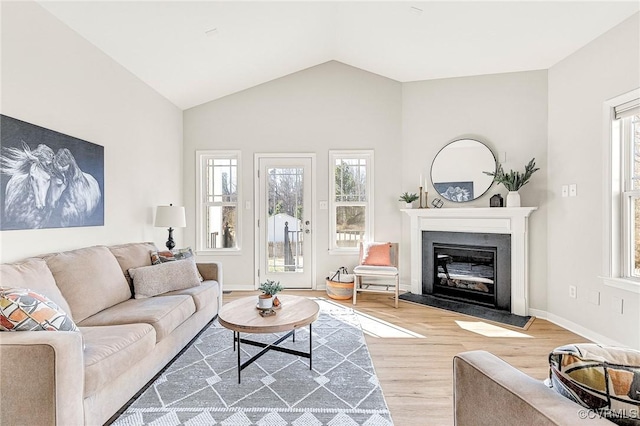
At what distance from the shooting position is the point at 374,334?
120 inches

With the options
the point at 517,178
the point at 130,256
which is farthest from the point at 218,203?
the point at 517,178

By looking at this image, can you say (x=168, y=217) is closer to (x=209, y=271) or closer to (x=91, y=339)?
(x=209, y=271)

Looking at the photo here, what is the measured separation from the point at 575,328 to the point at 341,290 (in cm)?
245

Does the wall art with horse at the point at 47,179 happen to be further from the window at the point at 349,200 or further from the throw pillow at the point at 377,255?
the throw pillow at the point at 377,255

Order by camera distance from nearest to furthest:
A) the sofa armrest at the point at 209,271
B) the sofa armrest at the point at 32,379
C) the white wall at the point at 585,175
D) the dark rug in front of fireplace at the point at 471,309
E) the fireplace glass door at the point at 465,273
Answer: the sofa armrest at the point at 32,379 → the white wall at the point at 585,175 → the dark rug in front of fireplace at the point at 471,309 → the sofa armrest at the point at 209,271 → the fireplace glass door at the point at 465,273

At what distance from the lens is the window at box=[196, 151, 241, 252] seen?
4.71 m

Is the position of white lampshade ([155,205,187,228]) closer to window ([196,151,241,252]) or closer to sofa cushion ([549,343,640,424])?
window ([196,151,241,252])

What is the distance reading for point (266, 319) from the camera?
228 centimetres

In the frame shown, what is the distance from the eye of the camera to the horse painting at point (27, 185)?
2.09 metres

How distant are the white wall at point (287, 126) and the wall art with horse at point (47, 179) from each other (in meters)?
1.85

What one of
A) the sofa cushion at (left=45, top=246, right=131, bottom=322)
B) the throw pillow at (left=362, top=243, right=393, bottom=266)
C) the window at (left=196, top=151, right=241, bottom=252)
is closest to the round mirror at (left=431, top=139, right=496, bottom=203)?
the throw pillow at (left=362, top=243, right=393, bottom=266)

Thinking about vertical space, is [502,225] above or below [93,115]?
below

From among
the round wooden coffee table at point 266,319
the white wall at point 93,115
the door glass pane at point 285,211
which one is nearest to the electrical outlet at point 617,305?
the round wooden coffee table at point 266,319

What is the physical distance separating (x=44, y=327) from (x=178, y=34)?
271 centimetres
